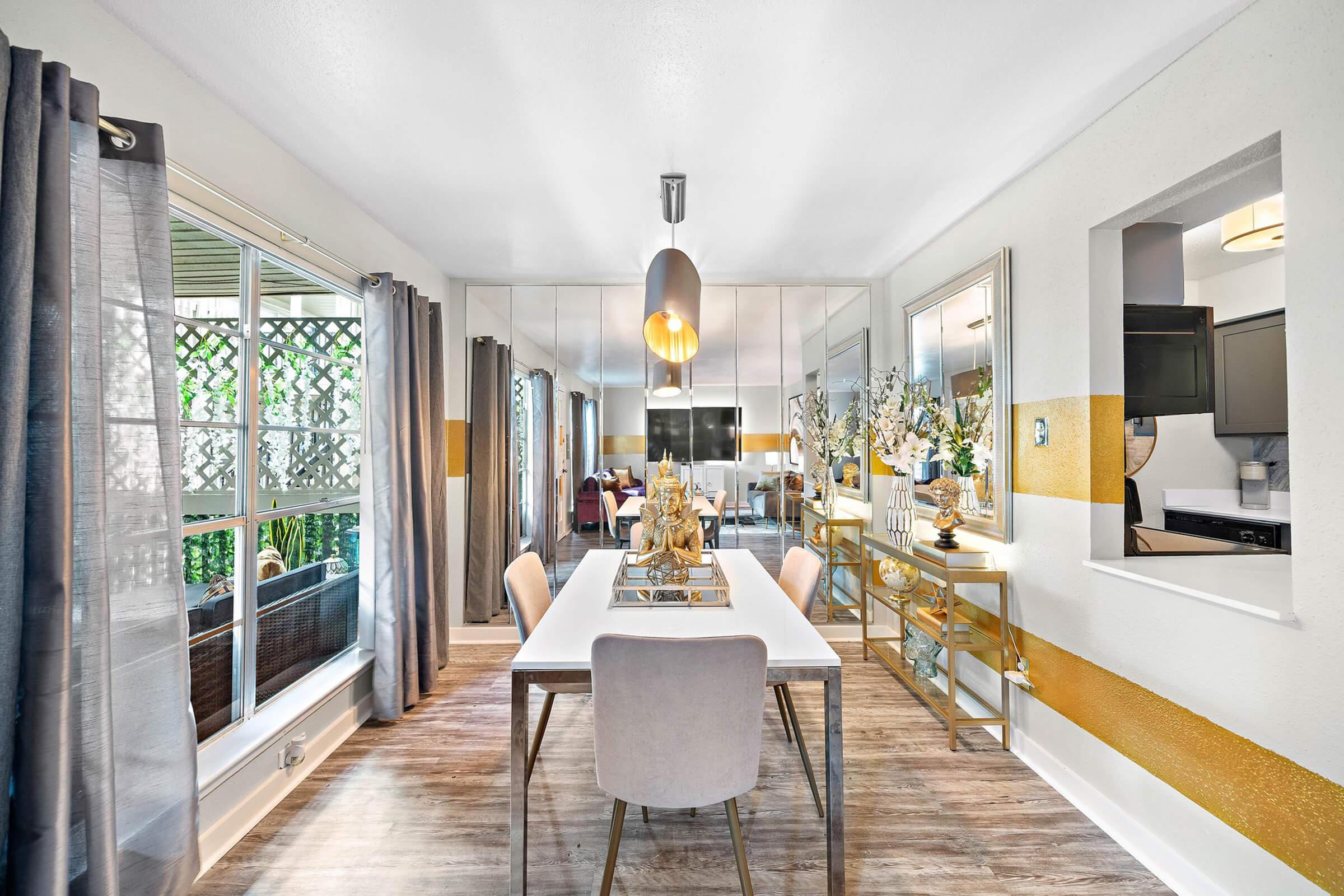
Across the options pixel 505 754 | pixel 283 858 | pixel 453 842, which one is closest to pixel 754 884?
pixel 453 842

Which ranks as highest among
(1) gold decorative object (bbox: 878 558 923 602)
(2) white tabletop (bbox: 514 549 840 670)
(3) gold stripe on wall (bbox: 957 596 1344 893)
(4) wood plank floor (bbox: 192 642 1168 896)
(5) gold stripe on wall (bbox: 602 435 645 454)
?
(5) gold stripe on wall (bbox: 602 435 645 454)

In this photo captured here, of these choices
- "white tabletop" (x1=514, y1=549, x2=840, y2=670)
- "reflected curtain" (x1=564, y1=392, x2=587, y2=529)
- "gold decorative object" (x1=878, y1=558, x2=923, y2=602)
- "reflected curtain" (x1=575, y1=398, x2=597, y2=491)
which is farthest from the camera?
"reflected curtain" (x1=564, y1=392, x2=587, y2=529)

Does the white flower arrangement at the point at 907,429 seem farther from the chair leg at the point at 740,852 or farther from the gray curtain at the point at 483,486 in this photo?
the gray curtain at the point at 483,486

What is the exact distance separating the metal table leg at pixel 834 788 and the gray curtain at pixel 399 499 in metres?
2.18

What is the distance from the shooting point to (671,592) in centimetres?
206

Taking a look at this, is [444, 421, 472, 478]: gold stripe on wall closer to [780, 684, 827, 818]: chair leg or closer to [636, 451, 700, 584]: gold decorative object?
[636, 451, 700, 584]: gold decorative object

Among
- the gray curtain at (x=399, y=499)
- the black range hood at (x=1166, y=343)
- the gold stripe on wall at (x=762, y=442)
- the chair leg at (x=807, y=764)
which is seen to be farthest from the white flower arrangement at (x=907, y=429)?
the gray curtain at (x=399, y=499)

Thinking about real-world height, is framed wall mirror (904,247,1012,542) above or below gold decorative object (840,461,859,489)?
above

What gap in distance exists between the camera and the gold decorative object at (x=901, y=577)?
2793mm

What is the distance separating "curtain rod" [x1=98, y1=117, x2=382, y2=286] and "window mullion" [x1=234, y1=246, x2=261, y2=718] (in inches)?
5.8

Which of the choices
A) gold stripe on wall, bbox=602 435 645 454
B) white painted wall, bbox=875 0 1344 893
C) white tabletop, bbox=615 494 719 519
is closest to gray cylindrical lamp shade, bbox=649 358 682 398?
gold stripe on wall, bbox=602 435 645 454

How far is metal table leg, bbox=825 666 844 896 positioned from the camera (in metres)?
1.44

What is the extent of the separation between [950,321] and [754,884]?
9.13 ft

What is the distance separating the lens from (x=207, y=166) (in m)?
1.77
